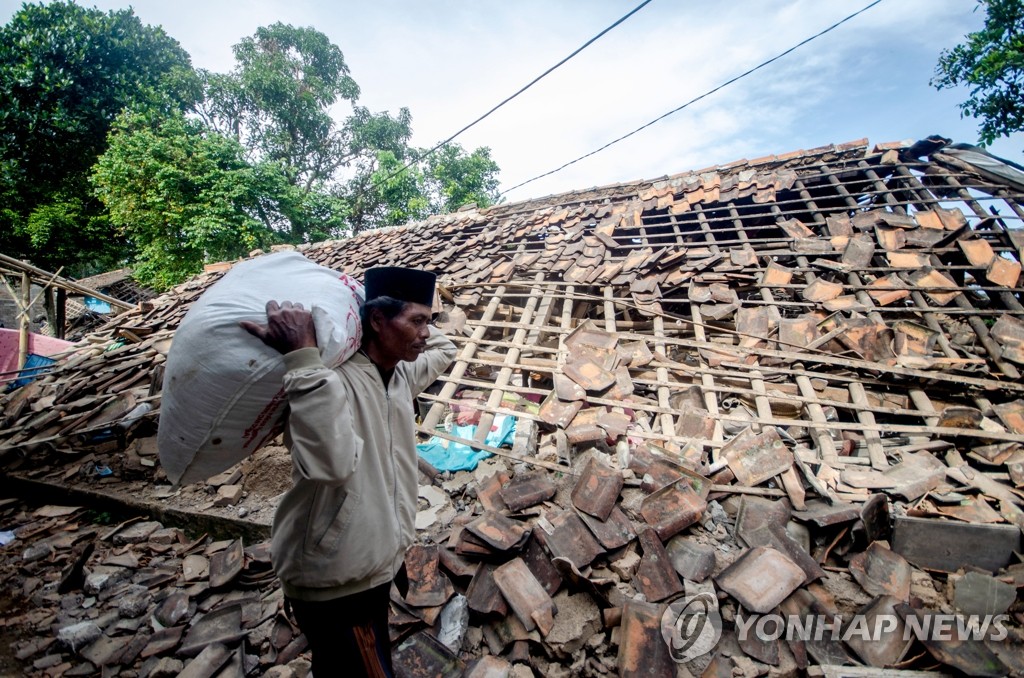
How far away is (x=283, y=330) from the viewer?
3.77 feet

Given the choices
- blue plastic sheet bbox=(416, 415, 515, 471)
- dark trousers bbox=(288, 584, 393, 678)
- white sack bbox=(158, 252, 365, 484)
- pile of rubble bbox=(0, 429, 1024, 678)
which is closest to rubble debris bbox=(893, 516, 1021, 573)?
pile of rubble bbox=(0, 429, 1024, 678)

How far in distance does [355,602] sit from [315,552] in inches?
10.0

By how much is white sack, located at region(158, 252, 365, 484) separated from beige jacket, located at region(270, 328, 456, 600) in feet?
0.35

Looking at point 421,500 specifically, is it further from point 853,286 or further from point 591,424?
point 853,286

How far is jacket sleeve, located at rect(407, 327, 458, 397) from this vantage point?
1.83m

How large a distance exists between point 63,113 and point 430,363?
23.5 metres

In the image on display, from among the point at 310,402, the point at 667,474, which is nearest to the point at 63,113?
the point at 310,402

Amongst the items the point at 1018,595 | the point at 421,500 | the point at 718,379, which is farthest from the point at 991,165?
the point at 421,500

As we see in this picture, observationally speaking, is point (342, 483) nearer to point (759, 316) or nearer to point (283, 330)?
point (283, 330)

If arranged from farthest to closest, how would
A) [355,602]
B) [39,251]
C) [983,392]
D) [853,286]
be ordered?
[39,251], [853,286], [983,392], [355,602]

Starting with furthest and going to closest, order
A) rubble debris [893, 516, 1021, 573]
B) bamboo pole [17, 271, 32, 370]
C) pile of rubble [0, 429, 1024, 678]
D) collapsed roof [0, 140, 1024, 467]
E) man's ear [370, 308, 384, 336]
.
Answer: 1. bamboo pole [17, 271, 32, 370]
2. collapsed roof [0, 140, 1024, 467]
3. rubble debris [893, 516, 1021, 573]
4. pile of rubble [0, 429, 1024, 678]
5. man's ear [370, 308, 384, 336]

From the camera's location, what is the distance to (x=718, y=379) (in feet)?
12.2

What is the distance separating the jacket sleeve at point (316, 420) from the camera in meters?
1.09

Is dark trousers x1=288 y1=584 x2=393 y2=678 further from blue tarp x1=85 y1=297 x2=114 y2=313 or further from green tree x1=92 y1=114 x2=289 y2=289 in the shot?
blue tarp x1=85 y1=297 x2=114 y2=313
